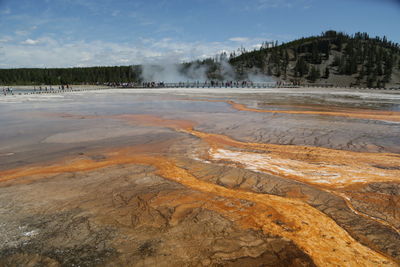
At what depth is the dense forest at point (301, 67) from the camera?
96.0 m

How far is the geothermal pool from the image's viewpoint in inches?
126

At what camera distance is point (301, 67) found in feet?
338

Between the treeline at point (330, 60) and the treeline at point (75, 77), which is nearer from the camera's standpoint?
the treeline at point (330, 60)

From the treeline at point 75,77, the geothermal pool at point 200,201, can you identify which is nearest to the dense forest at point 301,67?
the treeline at point 75,77

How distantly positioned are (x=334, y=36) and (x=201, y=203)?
15830 centimetres

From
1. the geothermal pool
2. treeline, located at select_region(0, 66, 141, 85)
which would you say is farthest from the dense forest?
the geothermal pool

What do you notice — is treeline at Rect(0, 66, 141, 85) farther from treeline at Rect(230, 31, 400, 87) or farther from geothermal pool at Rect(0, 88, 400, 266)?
geothermal pool at Rect(0, 88, 400, 266)

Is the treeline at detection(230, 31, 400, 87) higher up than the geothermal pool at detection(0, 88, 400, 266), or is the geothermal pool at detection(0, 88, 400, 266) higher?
the treeline at detection(230, 31, 400, 87)

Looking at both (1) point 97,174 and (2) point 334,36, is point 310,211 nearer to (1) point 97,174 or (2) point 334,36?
(1) point 97,174

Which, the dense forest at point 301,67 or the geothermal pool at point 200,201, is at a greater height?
the dense forest at point 301,67

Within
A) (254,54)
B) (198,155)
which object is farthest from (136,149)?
(254,54)

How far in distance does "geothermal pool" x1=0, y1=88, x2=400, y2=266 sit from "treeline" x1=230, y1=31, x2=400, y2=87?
92770 millimetres

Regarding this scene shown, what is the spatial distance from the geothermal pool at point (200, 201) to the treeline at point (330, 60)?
92.8 meters

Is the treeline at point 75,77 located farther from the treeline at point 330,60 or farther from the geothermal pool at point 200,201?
the geothermal pool at point 200,201
